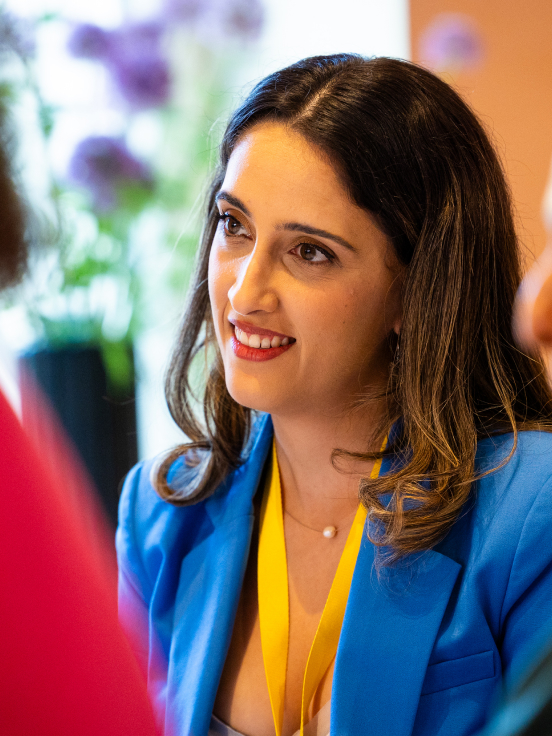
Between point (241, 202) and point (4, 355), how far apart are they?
0.90 m

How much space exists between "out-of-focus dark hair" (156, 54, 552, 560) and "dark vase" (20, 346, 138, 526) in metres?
0.90

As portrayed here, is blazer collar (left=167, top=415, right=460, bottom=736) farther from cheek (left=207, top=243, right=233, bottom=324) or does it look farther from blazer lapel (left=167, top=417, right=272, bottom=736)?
cheek (left=207, top=243, right=233, bottom=324)

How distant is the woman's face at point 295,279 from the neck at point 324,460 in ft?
0.23

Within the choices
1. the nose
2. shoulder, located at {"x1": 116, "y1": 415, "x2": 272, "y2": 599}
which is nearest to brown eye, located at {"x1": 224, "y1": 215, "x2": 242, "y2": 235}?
the nose

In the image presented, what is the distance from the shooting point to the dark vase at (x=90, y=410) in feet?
6.44

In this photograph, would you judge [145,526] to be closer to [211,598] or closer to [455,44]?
[211,598]

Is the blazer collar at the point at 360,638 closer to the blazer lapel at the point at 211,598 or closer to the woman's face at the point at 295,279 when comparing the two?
the blazer lapel at the point at 211,598

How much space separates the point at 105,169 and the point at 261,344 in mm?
987

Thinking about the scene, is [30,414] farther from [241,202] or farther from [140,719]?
[140,719]

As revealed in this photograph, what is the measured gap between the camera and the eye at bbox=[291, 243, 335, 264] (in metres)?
1.14

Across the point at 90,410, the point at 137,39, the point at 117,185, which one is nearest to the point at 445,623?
the point at 90,410

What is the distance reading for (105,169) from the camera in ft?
6.37

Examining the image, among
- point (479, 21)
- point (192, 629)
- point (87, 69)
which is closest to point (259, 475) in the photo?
point (192, 629)

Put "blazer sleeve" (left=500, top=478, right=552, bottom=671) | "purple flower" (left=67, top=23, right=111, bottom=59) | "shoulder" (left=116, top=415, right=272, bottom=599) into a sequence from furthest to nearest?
"purple flower" (left=67, top=23, right=111, bottom=59) < "shoulder" (left=116, top=415, right=272, bottom=599) < "blazer sleeve" (left=500, top=478, right=552, bottom=671)
